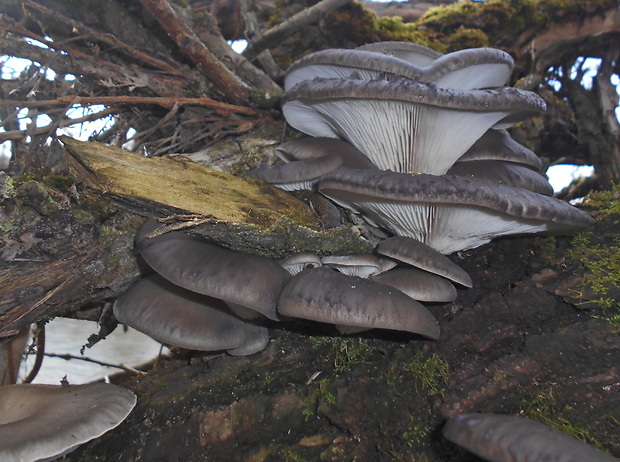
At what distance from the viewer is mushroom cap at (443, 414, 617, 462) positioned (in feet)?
4.49

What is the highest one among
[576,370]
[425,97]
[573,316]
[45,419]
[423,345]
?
[425,97]

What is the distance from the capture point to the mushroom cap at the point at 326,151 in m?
2.86

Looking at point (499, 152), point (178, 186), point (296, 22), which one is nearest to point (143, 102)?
point (178, 186)

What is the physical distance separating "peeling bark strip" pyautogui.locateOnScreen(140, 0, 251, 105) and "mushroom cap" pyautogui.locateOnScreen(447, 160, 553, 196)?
203 centimetres

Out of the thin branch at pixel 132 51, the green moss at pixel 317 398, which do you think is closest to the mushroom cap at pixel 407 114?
the thin branch at pixel 132 51

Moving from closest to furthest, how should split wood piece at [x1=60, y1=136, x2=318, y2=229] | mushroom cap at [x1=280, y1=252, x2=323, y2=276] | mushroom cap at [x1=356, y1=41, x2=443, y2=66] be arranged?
split wood piece at [x1=60, y1=136, x2=318, y2=229] < mushroom cap at [x1=280, y1=252, x2=323, y2=276] < mushroom cap at [x1=356, y1=41, x2=443, y2=66]

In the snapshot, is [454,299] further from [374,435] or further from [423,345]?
[374,435]

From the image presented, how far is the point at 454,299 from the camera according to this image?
237 centimetres

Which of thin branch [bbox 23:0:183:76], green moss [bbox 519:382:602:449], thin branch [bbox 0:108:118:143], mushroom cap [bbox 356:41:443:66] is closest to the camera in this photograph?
green moss [bbox 519:382:602:449]

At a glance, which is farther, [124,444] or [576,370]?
[124,444]

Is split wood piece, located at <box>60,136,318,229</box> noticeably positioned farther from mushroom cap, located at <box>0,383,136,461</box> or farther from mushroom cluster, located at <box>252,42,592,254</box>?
mushroom cap, located at <box>0,383,136,461</box>

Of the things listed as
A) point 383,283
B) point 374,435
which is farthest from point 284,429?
point 383,283

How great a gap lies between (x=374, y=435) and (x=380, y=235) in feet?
4.91

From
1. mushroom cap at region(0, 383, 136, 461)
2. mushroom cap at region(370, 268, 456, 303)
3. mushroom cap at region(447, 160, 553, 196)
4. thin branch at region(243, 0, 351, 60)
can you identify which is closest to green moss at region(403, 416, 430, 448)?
mushroom cap at region(370, 268, 456, 303)
